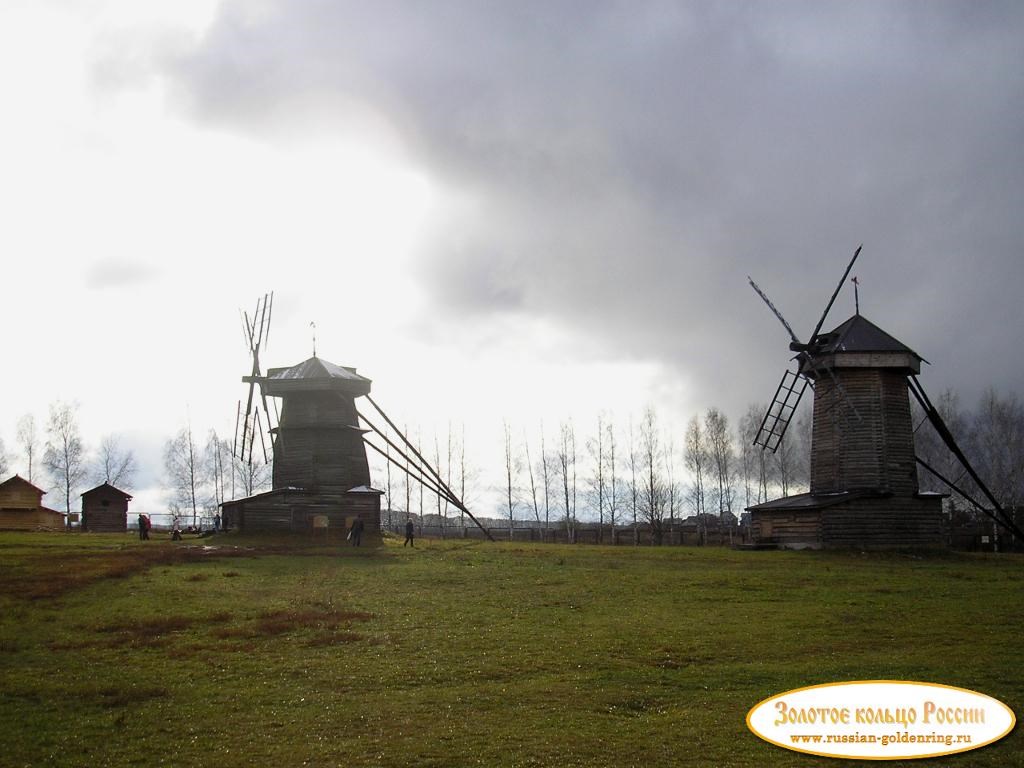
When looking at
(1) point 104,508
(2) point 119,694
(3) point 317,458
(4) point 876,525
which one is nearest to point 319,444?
(3) point 317,458

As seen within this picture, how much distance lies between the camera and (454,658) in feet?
62.4

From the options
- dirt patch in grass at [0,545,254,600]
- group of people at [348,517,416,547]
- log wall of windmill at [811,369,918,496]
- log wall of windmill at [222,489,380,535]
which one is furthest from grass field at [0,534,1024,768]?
log wall of windmill at [222,489,380,535]

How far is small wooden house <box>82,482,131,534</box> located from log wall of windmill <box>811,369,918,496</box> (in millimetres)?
Answer: 54147

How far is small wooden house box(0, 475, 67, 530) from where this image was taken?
70.1m

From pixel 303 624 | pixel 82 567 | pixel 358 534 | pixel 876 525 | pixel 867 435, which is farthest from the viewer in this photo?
pixel 867 435

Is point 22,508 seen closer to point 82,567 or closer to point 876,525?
point 82,567

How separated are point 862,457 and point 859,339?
6693mm

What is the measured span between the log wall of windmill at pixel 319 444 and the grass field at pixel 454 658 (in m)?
22.3

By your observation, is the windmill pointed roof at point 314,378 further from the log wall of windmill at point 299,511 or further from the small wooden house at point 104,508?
the small wooden house at point 104,508

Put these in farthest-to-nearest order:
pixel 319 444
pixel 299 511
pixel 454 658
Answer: pixel 319 444 < pixel 299 511 < pixel 454 658

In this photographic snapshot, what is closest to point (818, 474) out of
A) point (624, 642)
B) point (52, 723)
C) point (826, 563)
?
point (826, 563)

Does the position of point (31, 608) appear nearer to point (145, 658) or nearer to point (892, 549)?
point (145, 658)

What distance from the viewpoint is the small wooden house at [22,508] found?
230 ft

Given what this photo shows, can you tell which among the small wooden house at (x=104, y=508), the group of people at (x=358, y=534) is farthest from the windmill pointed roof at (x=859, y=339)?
the small wooden house at (x=104, y=508)
